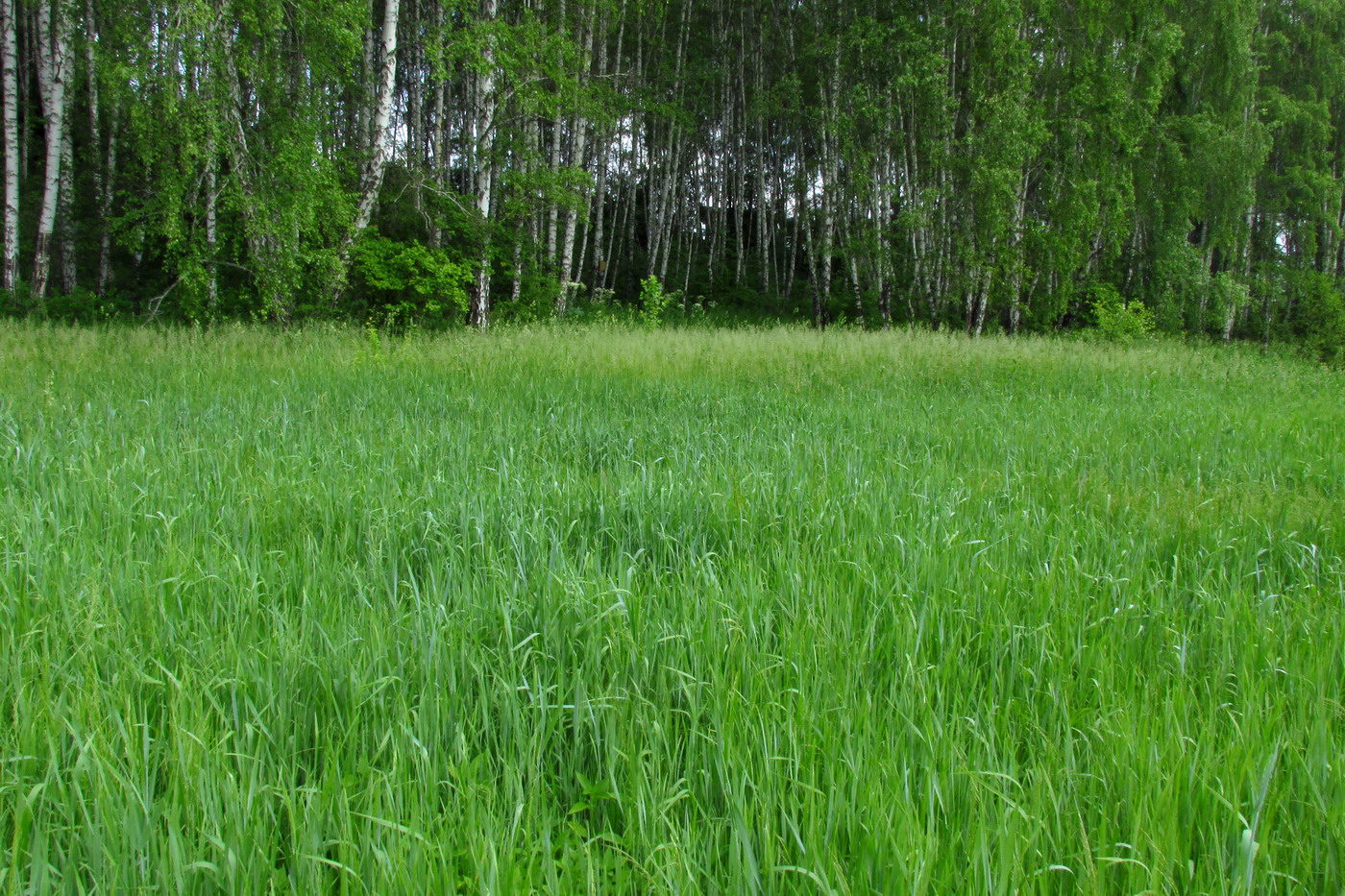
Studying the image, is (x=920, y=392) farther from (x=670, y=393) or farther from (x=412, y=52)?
(x=412, y=52)

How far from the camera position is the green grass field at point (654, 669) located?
1.32 m

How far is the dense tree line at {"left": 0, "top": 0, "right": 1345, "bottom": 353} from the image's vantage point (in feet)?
34.3

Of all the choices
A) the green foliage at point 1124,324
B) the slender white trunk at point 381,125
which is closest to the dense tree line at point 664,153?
the slender white trunk at point 381,125

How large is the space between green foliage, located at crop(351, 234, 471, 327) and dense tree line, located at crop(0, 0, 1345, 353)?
2.7 inches

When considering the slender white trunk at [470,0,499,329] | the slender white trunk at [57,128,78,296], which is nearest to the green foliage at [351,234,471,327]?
the slender white trunk at [470,0,499,329]

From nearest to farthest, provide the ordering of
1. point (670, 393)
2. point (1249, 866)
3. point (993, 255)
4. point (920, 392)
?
point (1249, 866)
point (670, 393)
point (920, 392)
point (993, 255)

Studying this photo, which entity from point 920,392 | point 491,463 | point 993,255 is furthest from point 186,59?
point 993,255

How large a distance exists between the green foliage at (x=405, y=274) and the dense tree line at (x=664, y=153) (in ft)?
0.23

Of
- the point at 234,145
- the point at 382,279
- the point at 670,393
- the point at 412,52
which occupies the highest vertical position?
the point at 412,52

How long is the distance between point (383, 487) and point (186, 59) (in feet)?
29.8

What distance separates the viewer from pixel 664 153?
28.6 meters

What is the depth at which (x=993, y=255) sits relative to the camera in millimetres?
18000

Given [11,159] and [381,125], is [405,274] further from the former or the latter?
[11,159]

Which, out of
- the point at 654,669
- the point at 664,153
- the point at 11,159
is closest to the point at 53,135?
the point at 11,159
